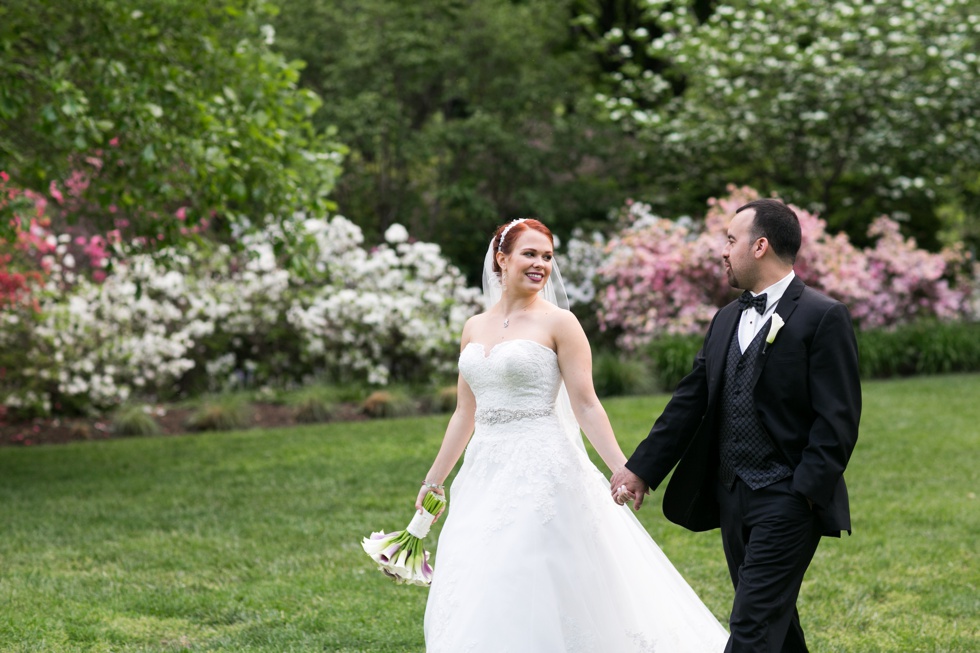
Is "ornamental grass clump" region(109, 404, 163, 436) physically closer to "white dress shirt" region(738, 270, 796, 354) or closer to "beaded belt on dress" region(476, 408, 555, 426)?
"beaded belt on dress" region(476, 408, 555, 426)

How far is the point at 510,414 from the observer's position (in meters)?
4.30

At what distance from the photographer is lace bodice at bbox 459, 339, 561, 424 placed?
4.25m

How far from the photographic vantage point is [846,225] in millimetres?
17484

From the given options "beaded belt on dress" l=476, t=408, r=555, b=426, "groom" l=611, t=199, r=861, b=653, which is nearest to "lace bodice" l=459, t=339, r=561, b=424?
"beaded belt on dress" l=476, t=408, r=555, b=426

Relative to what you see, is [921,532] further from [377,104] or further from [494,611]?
[377,104]

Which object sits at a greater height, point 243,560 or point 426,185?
point 426,185

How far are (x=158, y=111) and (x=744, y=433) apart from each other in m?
5.60

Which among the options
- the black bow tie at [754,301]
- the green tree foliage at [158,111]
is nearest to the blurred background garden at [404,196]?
the green tree foliage at [158,111]

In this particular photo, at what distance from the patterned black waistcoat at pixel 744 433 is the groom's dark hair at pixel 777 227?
0.95 ft

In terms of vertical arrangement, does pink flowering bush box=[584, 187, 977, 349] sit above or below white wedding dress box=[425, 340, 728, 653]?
above

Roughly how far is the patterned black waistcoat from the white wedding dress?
2.08 ft

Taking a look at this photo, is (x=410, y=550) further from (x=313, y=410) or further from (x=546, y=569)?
(x=313, y=410)

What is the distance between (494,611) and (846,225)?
588 inches

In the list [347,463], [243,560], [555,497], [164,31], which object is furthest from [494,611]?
[164,31]
